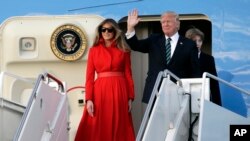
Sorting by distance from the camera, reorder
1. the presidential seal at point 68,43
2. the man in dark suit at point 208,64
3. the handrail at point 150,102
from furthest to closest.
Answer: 1. the presidential seal at point 68,43
2. the man in dark suit at point 208,64
3. the handrail at point 150,102

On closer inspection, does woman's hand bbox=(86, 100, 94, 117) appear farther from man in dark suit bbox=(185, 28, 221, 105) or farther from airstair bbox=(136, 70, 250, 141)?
man in dark suit bbox=(185, 28, 221, 105)

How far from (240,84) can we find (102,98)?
138 cm

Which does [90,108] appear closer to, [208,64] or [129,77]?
[129,77]

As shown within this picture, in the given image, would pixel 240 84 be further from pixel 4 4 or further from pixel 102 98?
pixel 4 4

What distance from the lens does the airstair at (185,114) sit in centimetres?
505

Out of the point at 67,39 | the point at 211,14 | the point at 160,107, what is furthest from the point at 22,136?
the point at 211,14

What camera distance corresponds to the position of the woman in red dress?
6.21 m

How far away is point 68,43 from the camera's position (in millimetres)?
6902

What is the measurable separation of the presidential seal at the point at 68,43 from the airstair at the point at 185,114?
1667 millimetres

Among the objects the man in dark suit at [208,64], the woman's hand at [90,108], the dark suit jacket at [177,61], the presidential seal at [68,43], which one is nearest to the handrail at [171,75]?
the dark suit jacket at [177,61]

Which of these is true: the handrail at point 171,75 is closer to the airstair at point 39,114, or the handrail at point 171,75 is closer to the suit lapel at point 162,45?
the suit lapel at point 162,45

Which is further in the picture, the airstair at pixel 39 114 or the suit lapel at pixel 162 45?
the suit lapel at pixel 162 45

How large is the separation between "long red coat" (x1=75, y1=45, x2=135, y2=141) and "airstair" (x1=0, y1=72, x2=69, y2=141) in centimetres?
28

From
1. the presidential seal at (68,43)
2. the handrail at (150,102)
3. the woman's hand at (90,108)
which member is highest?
the presidential seal at (68,43)
